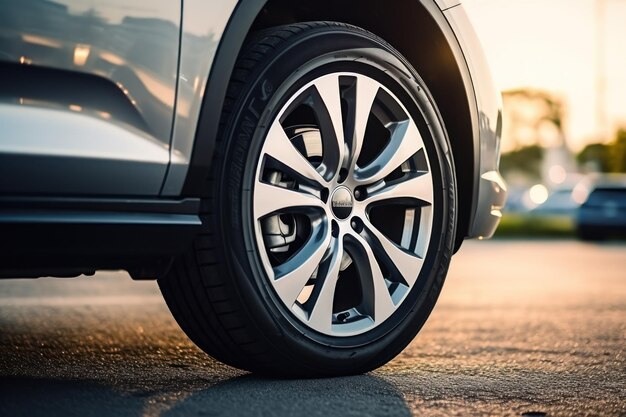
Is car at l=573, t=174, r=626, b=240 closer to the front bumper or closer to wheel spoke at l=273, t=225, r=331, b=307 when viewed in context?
the front bumper

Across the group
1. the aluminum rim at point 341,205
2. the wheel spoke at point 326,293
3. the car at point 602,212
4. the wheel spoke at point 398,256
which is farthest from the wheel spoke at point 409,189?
the car at point 602,212

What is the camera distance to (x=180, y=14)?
2.39 metres

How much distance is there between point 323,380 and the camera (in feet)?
9.04

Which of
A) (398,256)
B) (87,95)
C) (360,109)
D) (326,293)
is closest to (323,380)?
(326,293)

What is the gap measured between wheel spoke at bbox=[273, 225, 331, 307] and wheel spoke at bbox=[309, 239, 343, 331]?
0.04m

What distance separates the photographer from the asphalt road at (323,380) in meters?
2.44

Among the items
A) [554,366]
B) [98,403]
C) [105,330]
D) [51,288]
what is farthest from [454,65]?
[51,288]

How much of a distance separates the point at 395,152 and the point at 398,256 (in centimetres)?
33

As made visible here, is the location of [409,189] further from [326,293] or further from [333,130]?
[326,293]

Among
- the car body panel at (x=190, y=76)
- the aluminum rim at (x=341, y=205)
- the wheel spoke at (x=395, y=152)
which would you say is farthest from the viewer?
the wheel spoke at (x=395, y=152)

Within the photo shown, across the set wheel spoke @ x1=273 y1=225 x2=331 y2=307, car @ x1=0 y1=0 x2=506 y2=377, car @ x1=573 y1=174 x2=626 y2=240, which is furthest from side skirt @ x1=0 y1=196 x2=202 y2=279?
car @ x1=573 y1=174 x2=626 y2=240

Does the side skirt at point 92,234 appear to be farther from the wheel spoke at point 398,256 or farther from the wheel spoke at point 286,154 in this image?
the wheel spoke at point 398,256

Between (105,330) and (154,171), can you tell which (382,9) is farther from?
(105,330)

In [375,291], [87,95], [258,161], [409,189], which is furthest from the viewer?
[409,189]
